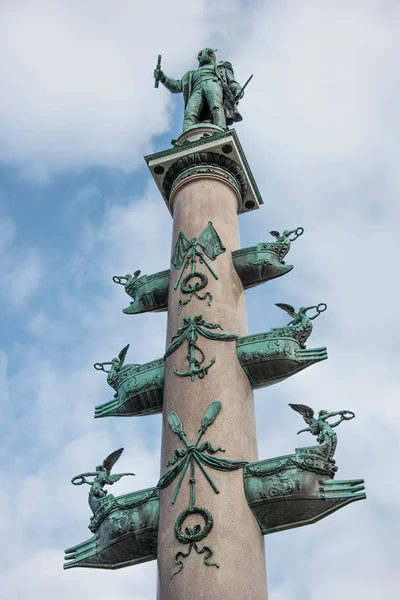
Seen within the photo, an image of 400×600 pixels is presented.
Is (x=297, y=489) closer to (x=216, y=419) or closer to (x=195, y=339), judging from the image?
(x=216, y=419)

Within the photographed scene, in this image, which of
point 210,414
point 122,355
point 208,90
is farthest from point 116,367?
point 208,90

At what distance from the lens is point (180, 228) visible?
60.3ft

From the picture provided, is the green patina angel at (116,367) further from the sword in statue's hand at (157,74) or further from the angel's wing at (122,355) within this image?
the sword in statue's hand at (157,74)

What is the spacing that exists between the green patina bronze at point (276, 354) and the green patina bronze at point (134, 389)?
1696 millimetres

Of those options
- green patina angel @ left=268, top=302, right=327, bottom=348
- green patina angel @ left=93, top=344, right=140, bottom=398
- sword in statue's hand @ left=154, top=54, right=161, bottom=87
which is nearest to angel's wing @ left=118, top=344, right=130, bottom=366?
green patina angel @ left=93, top=344, right=140, bottom=398

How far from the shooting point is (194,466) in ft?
45.5

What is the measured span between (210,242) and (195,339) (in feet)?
8.77

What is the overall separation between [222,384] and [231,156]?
6.60 meters

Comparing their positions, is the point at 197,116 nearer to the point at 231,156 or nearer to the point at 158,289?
the point at 231,156

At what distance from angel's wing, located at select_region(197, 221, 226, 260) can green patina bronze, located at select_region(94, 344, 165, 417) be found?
2.47m

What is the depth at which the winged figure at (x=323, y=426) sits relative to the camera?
1421 centimetres

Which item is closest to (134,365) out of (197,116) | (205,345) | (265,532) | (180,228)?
(205,345)

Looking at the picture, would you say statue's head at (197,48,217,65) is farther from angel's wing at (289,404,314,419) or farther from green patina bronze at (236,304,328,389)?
angel's wing at (289,404,314,419)

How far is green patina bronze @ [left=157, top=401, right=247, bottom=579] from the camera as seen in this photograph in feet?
42.5
